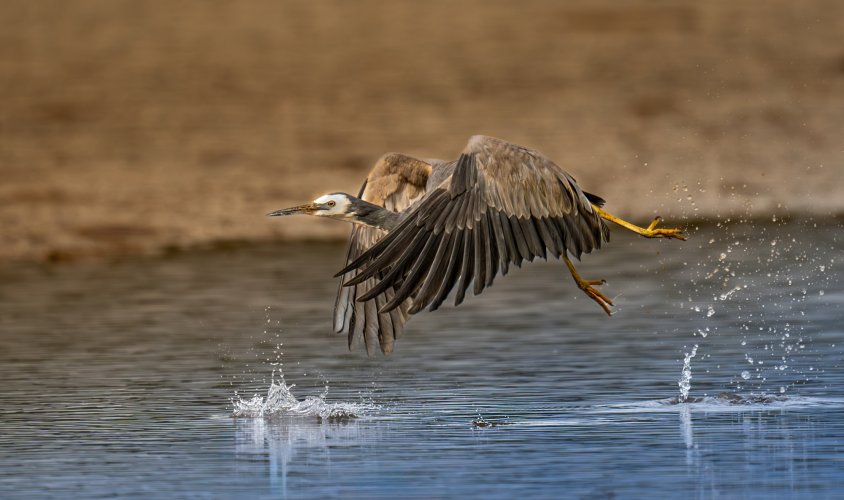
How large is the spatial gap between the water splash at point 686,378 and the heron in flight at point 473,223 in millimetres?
688

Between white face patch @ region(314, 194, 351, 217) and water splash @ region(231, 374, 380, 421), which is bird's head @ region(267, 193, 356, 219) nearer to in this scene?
white face patch @ region(314, 194, 351, 217)

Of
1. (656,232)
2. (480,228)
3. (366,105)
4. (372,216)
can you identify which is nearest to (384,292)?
(372,216)

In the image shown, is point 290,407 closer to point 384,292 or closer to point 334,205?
point 384,292

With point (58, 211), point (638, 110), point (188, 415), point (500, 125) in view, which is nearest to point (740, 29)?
point (638, 110)

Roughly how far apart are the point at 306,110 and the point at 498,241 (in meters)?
14.1

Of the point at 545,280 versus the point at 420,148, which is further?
the point at 420,148

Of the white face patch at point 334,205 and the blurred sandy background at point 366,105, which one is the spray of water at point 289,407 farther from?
the blurred sandy background at point 366,105

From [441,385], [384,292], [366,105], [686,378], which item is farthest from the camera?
[366,105]

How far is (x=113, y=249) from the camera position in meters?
18.7

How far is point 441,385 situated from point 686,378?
1.45m

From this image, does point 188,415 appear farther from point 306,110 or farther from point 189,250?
point 306,110

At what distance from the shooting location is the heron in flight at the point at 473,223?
821cm

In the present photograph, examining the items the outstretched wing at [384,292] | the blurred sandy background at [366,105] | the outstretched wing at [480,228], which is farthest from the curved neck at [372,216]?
the blurred sandy background at [366,105]

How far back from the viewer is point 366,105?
73.7ft
